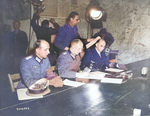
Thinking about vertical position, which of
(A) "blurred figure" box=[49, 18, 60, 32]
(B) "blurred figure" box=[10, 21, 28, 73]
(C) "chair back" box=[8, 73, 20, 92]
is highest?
→ (A) "blurred figure" box=[49, 18, 60, 32]

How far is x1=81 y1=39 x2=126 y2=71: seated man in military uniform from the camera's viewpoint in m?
2.79

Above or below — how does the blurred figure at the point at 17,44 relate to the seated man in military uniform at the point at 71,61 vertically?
above

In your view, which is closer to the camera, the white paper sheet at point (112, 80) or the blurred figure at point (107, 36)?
the white paper sheet at point (112, 80)

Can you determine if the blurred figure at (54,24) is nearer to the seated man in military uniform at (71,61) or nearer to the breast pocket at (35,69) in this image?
the seated man in military uniform at (71,61)

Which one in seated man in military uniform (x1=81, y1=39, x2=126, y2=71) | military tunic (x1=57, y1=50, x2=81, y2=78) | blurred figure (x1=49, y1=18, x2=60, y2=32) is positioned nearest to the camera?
blurred figure (x1=49, y1=18, x2=60, y2=32)

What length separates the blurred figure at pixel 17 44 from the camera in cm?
196

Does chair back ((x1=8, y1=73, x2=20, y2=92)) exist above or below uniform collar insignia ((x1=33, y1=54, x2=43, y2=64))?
below

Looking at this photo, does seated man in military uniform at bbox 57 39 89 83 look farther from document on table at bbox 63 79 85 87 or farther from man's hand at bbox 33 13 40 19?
man's hand at bbox 33 13 40 19

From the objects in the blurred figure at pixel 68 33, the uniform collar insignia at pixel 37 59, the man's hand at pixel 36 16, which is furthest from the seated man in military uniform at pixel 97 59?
the man's hand at pixel 36 16

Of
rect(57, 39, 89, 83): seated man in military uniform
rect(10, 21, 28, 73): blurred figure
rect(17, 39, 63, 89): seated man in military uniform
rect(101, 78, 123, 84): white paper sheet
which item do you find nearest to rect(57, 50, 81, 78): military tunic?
rect(57, 39, 89, 83): seated man in military uniform

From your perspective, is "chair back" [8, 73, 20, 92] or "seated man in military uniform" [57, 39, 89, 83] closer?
"chair back" [8, 73, 20, 92]

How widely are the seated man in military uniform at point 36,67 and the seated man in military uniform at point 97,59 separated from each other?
2.42ft

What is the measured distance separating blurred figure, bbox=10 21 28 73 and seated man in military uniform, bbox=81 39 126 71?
1.05 metres

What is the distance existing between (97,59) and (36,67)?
3.97 feet
